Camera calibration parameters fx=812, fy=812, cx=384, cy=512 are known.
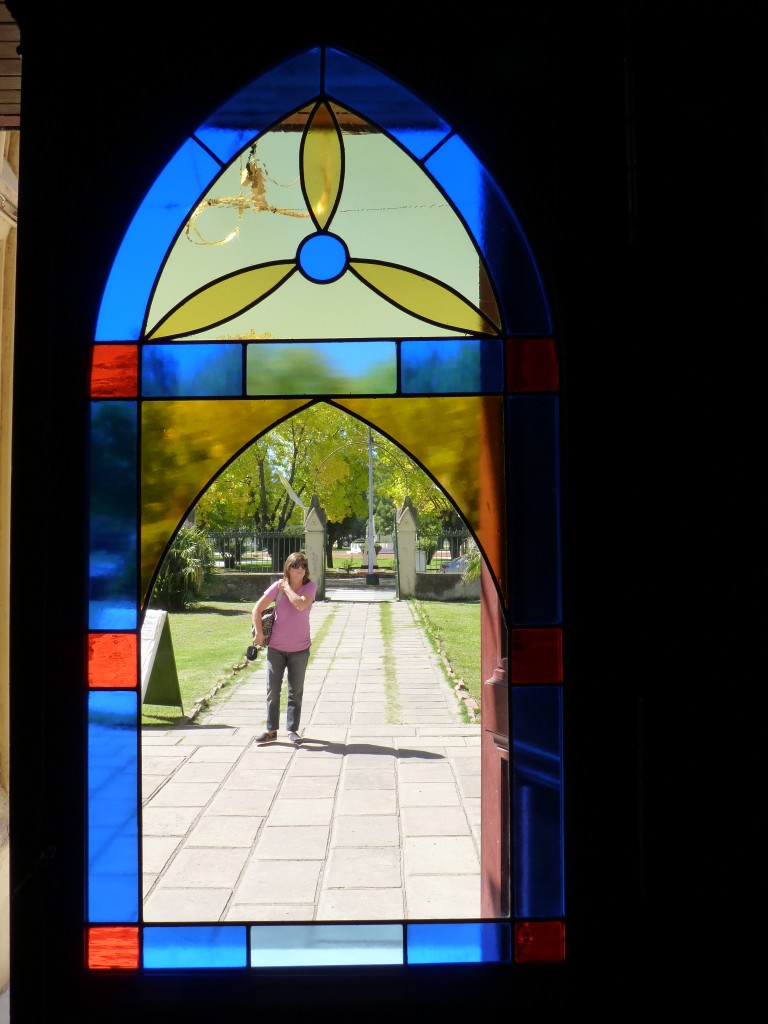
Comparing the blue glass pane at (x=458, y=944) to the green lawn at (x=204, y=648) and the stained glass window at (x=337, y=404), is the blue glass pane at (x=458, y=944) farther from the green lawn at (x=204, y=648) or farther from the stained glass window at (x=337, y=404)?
the green lawn at (x=204, y=648)

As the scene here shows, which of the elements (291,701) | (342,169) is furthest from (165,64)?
(291,701)

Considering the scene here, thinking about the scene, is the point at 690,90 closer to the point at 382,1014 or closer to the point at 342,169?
the point at 342,169

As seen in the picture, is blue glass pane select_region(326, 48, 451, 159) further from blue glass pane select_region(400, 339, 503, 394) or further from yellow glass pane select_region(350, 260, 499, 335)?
blue glass pane select_region(400, 339, 503, 394)

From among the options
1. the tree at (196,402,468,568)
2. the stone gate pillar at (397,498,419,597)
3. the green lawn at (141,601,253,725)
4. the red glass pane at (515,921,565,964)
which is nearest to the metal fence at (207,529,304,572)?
the tree at (196,402,468,568)

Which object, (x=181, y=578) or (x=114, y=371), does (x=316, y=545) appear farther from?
(x=114, y=371)

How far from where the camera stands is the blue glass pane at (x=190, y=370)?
196 cm

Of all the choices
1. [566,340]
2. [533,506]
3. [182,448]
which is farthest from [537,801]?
[182,448]

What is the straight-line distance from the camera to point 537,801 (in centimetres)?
191

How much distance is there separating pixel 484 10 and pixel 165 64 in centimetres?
78

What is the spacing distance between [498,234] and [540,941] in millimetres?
1672

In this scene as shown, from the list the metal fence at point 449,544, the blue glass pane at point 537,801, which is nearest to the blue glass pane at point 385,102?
the blue glass pane at point 537,801

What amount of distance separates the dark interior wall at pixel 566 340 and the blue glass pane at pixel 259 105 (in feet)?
0.13

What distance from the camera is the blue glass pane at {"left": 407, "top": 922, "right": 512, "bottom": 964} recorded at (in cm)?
182

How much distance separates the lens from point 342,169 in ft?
6.94
